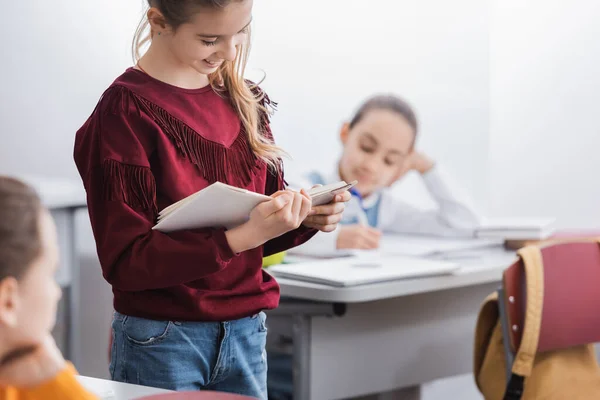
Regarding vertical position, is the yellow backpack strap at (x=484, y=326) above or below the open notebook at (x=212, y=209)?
below

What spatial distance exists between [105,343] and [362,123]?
105cm

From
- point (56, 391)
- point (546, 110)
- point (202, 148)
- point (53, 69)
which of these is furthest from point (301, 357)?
point (546, 110)

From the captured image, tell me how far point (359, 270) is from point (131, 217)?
1031mm

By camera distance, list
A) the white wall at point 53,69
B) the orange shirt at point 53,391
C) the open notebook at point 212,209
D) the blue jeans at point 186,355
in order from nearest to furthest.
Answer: the orange shirt at point 53,391
the open notebook at point 212,209
the blue jeans at point 186,355
the white wall at point 53,69

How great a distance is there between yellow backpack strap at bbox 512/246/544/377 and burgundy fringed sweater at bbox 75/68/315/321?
→ 0.82 meters

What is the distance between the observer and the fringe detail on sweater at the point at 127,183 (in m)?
1.24

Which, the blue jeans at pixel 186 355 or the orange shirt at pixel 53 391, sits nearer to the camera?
the orange shirt at pixel 53 391

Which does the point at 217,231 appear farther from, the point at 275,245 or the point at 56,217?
the point at 56,217

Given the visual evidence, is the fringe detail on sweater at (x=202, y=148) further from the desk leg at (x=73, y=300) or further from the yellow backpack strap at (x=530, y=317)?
the desk leg at (x=73, y=300)

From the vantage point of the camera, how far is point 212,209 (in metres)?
1.21

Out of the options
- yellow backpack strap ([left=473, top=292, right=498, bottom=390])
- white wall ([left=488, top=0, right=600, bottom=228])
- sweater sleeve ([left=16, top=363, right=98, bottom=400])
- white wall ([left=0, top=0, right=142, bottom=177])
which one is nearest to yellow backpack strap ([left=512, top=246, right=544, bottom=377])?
yellow backpack strap ([left=473, top=292, right=498, bottom=390])

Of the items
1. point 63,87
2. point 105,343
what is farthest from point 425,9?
point 105,343

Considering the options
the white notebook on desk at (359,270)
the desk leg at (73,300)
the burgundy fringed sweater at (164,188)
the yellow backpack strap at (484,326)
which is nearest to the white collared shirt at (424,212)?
the white notebook on desk at (359,270)

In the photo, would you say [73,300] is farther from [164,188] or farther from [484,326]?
[164,188]
